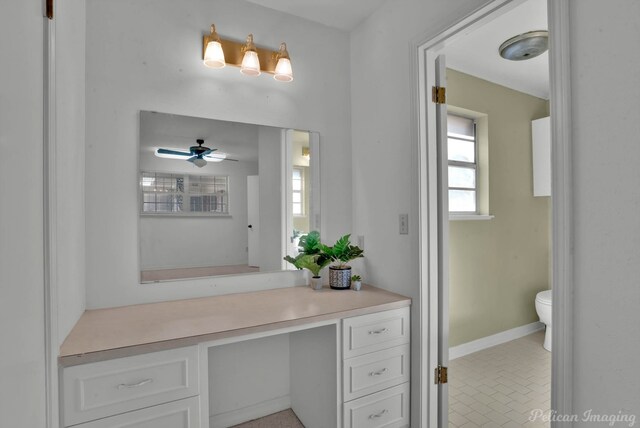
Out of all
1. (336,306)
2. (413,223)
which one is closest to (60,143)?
(336,306)

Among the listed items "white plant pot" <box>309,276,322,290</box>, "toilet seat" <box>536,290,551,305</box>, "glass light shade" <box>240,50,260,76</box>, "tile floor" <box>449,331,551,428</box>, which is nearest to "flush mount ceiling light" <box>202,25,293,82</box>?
"glass light shade" <box>240,50,260,76</box>

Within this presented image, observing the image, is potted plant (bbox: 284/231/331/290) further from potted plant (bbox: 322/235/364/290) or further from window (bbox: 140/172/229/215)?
window (bbox: 140/172/229/215)

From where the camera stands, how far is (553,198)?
1.16m

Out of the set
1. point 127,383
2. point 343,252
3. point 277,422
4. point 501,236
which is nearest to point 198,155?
point 343,252

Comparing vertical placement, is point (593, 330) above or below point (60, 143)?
below

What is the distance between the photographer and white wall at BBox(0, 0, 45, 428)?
699 millimetres

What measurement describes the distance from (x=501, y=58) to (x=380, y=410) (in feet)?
8.97

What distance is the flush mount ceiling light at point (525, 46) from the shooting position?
7.30 ft

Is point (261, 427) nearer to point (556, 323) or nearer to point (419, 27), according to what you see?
point (556, 323)

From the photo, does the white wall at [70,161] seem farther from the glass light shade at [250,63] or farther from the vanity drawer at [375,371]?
the vanity drawer at [375,371]

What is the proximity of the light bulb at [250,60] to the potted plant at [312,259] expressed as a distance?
1017 mm

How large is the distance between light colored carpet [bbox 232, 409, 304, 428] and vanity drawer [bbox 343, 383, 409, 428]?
486 millimetres

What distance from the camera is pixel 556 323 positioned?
44.9 inches

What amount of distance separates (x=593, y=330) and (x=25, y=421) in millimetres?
1647
